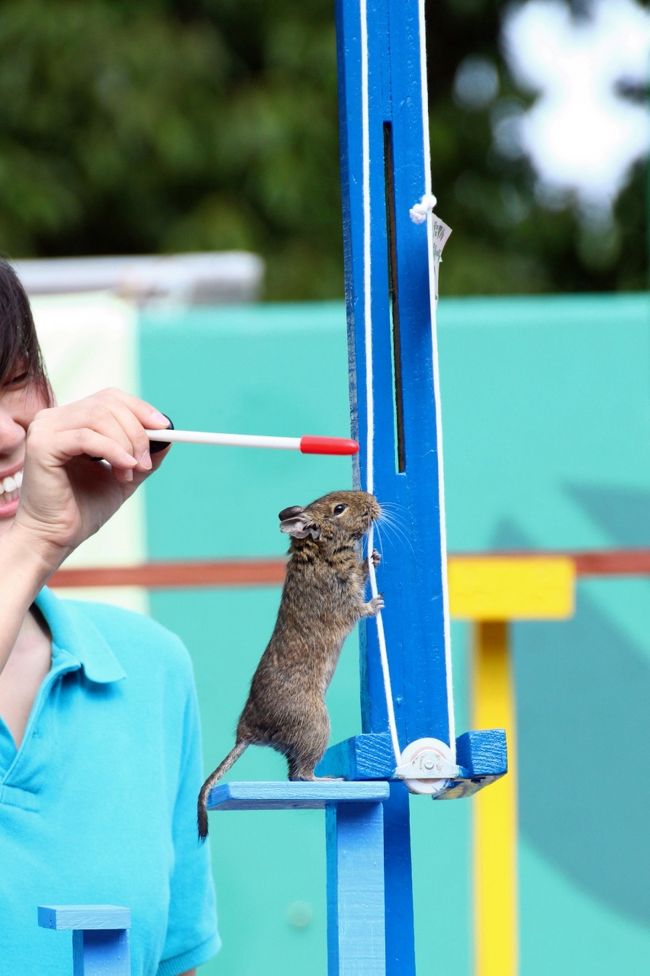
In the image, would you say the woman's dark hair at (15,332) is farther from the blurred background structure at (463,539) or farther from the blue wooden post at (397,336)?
the blurred background structure at (463,539)

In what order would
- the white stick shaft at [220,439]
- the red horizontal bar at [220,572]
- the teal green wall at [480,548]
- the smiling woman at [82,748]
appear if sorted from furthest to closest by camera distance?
the teal green wall at [480,548] → the red horizontal bar at [220,572] → the smiling woman at [82,748] → the white stick shaft at [220,439]

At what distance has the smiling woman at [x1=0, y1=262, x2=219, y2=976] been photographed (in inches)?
49.1

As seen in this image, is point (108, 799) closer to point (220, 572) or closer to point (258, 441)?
point (258, 441)

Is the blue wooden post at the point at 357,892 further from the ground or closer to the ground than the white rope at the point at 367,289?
closer to the ground

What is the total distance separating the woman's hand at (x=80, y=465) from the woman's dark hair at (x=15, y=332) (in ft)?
0.87

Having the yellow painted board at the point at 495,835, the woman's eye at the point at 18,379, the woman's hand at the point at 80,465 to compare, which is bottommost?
the yellow painted board at the point at 495,835

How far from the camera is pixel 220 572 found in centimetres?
233

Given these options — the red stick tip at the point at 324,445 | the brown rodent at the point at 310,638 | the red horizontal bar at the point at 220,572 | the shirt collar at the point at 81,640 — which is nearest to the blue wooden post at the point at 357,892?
the brown rodent at the point at 310,638

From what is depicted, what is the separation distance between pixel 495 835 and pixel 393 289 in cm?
107

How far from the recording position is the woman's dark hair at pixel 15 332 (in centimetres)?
135

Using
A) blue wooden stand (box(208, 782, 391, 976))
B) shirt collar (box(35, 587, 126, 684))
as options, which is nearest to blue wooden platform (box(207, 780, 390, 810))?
blue wooden stand (box(208, 782, 391, 976))

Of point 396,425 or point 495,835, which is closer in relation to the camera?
point 396,425

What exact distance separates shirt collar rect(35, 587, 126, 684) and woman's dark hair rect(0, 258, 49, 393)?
0.76 feet

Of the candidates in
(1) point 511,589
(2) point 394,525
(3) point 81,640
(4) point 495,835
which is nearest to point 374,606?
(2) point 394,525
